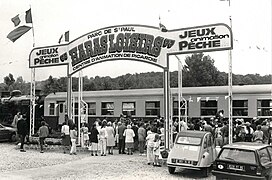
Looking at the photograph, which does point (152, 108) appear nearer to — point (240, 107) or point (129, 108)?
point (129, 108)

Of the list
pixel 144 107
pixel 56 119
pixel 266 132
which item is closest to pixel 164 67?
pixel 266 132

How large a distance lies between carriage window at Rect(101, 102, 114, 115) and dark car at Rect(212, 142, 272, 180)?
15.3 metres

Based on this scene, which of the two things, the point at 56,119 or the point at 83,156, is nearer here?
the point at 83,156

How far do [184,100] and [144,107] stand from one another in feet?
11.2

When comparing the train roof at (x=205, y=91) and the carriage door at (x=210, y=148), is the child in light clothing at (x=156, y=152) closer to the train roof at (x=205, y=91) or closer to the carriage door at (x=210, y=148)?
the carriage door at (x=210, y=148)

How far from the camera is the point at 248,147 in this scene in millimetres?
9945

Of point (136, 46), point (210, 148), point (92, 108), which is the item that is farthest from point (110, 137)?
point (92, 108)

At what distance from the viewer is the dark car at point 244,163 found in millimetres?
9461

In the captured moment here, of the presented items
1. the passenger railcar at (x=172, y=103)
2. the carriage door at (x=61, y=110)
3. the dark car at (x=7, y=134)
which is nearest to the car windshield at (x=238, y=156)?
the passenger railcar at (x=172, y=103)

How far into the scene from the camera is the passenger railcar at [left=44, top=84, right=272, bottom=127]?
20.2 meters

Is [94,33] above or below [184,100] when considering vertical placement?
above

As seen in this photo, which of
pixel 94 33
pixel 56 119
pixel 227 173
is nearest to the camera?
pixel 227 173

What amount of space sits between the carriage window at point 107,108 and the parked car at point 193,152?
12.8 metres

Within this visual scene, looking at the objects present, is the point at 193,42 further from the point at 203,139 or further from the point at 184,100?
the point at 184,100
